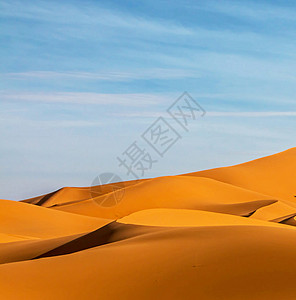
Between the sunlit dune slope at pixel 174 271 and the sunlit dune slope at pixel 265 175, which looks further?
the sunlit dune slope at pixel 265 175

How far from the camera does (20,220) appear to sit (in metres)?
26.6

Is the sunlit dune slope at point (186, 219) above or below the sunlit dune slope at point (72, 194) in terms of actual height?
below

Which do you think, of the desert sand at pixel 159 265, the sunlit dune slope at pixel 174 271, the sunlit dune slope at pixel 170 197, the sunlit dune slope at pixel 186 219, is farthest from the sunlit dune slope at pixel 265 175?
the sunlit dune slope at pixel 174 271

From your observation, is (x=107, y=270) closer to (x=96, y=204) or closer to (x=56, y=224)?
(x=56, y=224)

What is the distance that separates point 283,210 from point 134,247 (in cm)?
2150

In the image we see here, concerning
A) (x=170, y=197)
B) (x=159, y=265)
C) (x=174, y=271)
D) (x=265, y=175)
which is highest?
(x=265, y=175)

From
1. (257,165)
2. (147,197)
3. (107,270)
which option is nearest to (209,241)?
(107,270)

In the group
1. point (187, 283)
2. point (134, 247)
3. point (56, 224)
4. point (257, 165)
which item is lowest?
point (187, 283)

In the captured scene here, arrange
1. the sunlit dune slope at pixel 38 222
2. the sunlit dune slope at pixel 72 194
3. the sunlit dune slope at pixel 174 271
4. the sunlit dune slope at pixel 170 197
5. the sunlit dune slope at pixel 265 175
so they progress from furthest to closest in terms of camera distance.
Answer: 1. the sunlit dune slope at pixel 72 194
2. the sunlit dune slope at pixel 265 175
3. the sunlit dune slope at pixel 170 197
4. the sunlit dune slope at pixel 38 222
5. the sunlit dune slope at pixel 174 271

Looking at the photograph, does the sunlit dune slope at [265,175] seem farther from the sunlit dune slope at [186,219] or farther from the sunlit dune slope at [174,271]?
the sunlit dune slope at [174,271]

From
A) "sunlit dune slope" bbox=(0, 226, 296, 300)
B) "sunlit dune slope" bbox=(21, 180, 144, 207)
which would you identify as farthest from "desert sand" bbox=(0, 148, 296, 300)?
"sunlit dune slope" bbox=(21, 180, 144, 207)

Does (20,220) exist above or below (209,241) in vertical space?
above

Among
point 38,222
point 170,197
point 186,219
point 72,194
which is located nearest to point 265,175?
point 72,194

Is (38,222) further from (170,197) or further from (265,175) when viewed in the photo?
(265,175)
